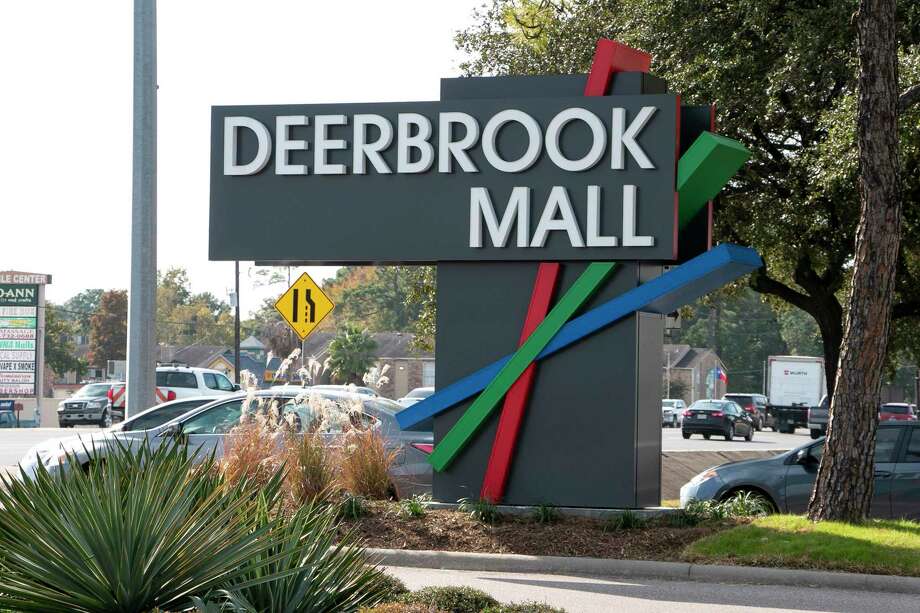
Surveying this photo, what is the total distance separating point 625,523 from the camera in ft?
38.7

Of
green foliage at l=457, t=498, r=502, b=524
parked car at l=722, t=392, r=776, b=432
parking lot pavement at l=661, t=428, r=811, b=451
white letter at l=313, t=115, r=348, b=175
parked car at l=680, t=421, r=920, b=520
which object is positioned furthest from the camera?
parked car at l=722, t=392, r=776, b=432

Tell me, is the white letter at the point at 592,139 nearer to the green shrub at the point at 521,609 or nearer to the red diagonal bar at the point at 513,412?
the red diagonal bar at the point at 513,412

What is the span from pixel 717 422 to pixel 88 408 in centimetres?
2314

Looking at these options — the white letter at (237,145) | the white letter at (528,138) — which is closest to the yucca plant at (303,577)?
the white letter at (528,138)

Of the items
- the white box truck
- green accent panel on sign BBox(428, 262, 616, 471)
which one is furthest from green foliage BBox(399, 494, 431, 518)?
the white box truck

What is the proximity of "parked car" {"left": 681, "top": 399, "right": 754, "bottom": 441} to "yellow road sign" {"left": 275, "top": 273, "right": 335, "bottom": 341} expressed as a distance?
29212mm

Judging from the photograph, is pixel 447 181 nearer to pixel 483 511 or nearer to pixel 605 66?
pixel 605 66

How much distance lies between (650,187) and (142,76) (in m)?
6.01

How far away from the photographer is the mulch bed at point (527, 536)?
1118 cm

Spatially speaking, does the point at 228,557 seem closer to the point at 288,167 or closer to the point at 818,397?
the point at 288,167

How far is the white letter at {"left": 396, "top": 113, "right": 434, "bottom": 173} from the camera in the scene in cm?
1280

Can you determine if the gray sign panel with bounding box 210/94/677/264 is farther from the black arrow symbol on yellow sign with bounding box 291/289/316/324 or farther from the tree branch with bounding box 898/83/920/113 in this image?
the black arrow symbol on yellow sign with bounding box 291/289/316/324

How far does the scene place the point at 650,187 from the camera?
12.3 meters

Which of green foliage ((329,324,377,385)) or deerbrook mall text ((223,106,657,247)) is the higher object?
deerbrook mall text ((223,106,657,247))
